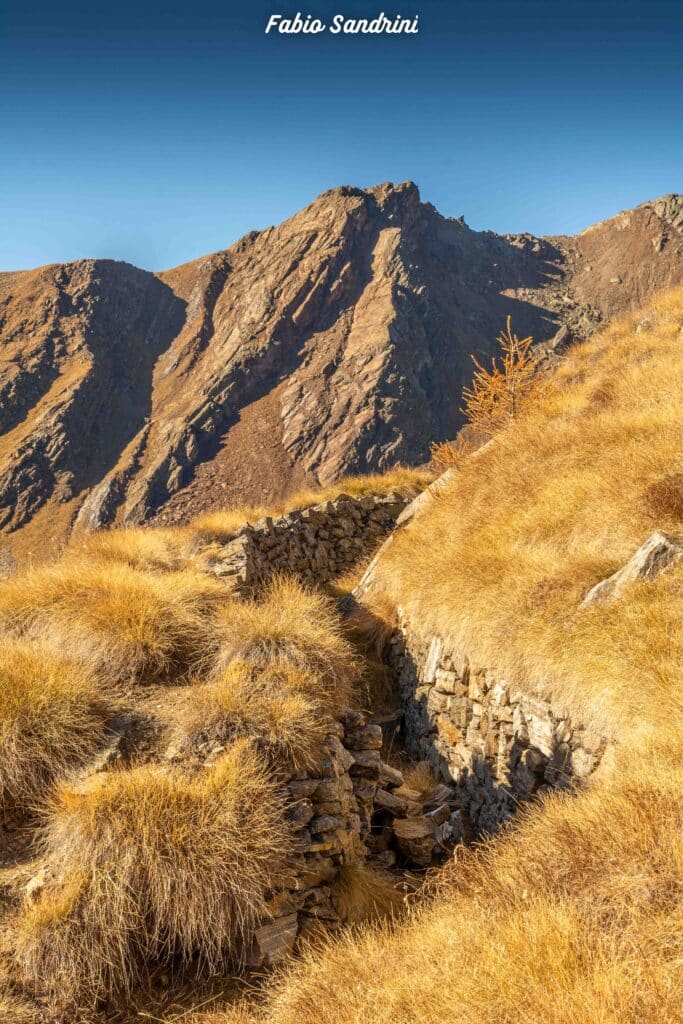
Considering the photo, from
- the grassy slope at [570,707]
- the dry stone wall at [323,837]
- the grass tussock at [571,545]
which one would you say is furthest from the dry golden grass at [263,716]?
the grass tussock at [571,545]

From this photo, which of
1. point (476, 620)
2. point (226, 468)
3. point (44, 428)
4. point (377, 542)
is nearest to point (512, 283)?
point (226, 468)

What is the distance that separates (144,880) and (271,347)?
6626 cm

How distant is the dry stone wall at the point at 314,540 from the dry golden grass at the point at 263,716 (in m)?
5.47

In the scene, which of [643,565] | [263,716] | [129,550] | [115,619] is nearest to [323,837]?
[263,716]

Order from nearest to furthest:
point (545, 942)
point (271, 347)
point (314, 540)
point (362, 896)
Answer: point (545, 942) < point (362, 896) < point (314, 540) < point (271, 347)

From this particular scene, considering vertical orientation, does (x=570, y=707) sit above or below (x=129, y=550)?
below

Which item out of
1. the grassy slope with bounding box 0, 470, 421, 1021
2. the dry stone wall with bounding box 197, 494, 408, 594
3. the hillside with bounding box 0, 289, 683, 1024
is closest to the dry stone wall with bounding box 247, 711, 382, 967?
the hillside with bounding box 0, 289, 683, 1024

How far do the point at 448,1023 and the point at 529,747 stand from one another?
3640 mm

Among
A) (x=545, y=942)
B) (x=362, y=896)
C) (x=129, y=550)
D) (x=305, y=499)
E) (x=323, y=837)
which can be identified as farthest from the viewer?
(x=305, y=499)

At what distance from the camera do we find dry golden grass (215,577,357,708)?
650 centimetres

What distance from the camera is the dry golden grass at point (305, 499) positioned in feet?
43.9

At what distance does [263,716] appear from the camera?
5441 mm

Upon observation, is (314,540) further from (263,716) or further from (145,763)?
(145,763)

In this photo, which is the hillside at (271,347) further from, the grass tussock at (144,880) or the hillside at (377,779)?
the grass tussock at (144,880)
